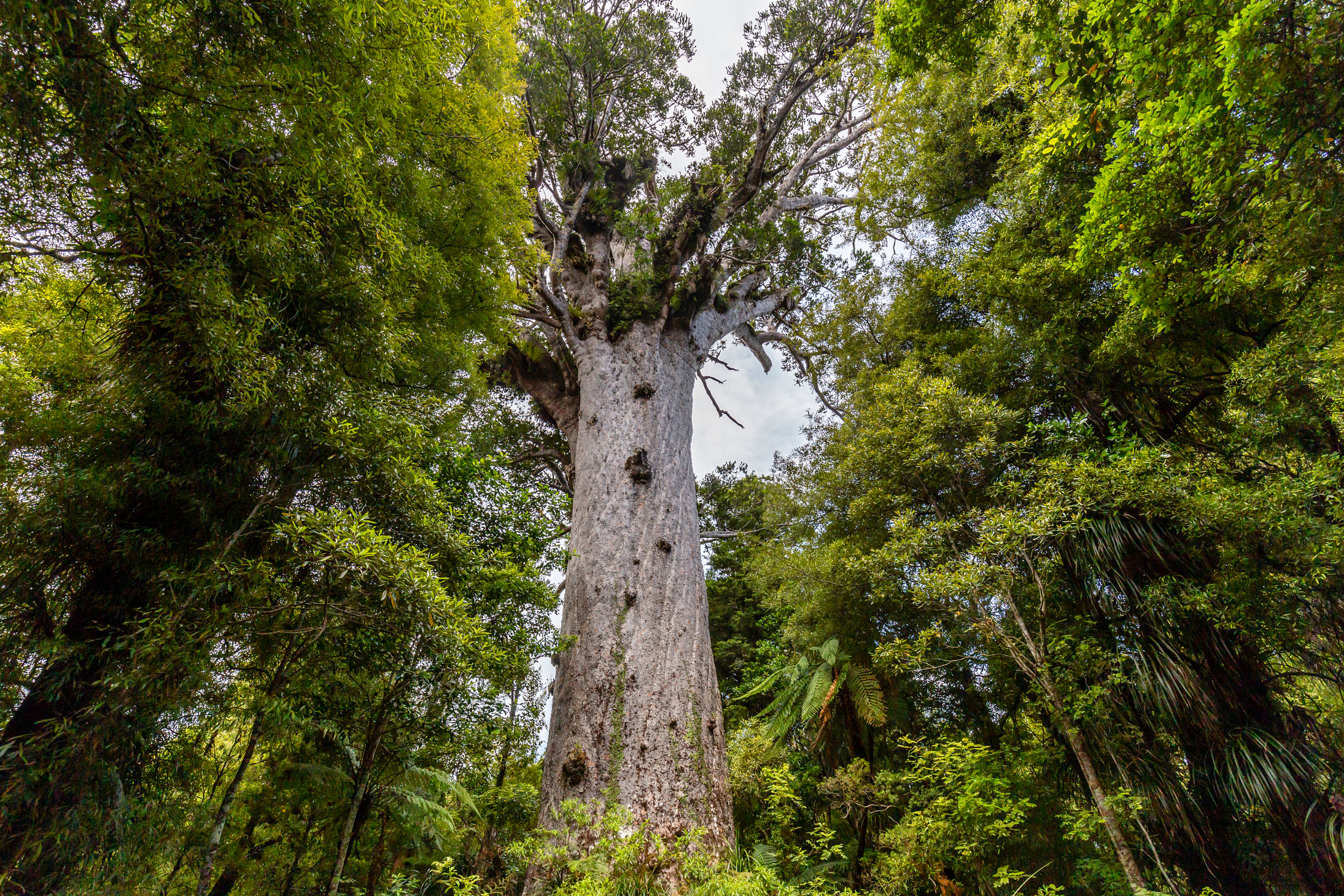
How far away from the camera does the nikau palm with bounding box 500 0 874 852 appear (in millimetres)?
3703

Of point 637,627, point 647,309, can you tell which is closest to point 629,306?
point 647,309

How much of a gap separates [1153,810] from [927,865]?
1828 millimetres

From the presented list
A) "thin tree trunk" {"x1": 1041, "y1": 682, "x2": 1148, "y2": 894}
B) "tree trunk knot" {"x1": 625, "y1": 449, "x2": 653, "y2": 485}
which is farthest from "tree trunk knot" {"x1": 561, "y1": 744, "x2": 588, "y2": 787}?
"thin tree trunk" {"x1": 1041, "y1": 682, "x2": 1148, "y2": 894}

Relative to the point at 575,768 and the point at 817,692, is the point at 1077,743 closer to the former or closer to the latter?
the point at 817,692

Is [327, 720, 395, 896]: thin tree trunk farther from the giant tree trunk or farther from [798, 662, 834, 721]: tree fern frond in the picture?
[798, 662, 834, 721]: tree fern frond

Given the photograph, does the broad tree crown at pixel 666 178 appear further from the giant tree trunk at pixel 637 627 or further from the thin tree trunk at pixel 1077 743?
the thin tree trunk at pixel 1077 743

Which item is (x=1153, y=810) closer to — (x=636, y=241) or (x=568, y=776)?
(x=568, y=776)

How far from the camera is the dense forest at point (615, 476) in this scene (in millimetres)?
2381

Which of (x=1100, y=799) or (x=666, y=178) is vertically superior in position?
(x=666, y=178)

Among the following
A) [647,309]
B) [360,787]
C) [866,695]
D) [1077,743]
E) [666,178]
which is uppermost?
[666,178]

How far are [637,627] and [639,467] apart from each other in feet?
5.16

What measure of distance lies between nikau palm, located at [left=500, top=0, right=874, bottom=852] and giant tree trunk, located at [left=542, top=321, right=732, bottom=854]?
0.01 m

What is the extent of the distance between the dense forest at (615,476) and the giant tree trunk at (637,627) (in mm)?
38

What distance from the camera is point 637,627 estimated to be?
13.7ft
